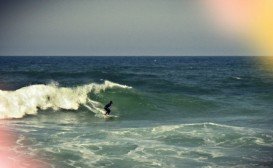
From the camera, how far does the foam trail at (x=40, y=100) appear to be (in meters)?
23.6

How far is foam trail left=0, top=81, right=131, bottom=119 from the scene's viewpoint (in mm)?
23641

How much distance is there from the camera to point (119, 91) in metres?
33.9

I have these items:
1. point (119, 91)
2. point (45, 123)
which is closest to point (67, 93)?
point (119, 91)

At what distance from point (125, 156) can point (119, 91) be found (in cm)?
2009

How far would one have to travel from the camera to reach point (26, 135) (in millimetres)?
16672

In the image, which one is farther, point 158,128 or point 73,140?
point 158,128

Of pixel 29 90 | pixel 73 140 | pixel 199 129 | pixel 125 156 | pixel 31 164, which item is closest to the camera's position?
pixel 31 164

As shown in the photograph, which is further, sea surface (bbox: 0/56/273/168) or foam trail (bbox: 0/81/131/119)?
foam trail (bbox: 0/81/131/119)

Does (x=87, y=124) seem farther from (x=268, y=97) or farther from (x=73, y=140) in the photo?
(x=268, y=97)

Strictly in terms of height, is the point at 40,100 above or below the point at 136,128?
above

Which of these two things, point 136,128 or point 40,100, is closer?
point 136,128

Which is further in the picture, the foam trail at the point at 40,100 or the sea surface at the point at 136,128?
the foam trail at the point at 40,100

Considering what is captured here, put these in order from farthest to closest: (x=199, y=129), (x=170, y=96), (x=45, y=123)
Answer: (x=170, y=96), (x=45, y=123), (x=199, y=129)

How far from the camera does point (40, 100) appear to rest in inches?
1055
